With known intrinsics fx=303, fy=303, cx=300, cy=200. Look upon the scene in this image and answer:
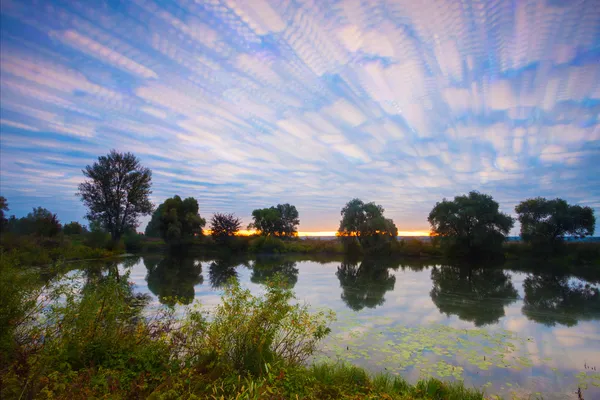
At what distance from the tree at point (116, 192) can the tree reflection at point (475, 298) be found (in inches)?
1111

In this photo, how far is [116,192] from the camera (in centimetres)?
2978

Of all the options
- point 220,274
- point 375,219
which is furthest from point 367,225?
point 220,274

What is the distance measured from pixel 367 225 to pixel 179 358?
109 feet

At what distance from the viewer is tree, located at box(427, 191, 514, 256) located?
31.6 m

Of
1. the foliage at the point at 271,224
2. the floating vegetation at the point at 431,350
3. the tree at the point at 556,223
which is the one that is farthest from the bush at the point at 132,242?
the tree at the point at 556,223

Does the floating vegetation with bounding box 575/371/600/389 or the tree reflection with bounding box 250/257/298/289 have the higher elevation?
the floating vegetation with bounding box 575/371/600/389

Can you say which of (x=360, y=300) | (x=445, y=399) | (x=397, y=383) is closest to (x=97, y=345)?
(x=397, y=383)

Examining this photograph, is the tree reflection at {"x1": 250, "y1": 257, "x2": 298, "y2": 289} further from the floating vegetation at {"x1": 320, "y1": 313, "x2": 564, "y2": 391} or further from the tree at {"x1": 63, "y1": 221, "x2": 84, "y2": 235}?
the tree at {"x1": 63, "y1": 221, "x2": 84, "y2": 235}

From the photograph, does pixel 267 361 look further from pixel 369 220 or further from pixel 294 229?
pixel 294 229

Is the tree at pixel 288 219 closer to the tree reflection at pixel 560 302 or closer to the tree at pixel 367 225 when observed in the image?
the tree at pixel 367 225

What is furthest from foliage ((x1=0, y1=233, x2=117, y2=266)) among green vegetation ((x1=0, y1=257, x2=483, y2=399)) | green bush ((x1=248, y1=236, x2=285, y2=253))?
green bush ((x1=248, y1=236, x2=285, y2=253))

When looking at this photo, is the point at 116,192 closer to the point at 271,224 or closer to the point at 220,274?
the point at 220,274

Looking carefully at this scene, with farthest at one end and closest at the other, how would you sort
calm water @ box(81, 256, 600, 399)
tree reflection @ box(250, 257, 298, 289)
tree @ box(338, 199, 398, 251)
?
tree @ box(338, 199, 398, 251) → tree reflection @ box(250, 257, 298, 289) → calm water @ box(81, 256, 600, 399)

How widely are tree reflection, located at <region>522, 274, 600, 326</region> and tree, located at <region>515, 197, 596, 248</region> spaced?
1950 centimetres
